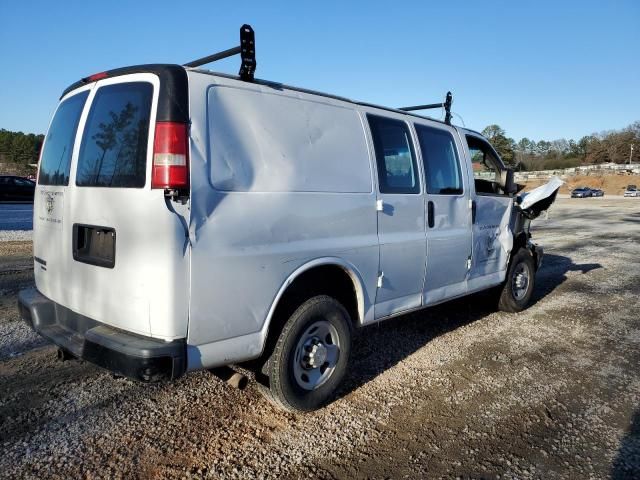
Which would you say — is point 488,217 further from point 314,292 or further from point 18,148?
point 18,148

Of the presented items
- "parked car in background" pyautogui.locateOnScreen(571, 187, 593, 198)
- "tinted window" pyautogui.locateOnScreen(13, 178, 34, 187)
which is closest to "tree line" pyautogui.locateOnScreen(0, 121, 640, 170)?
"parked car in background" pyautogui.locateOnScreen(571, 187, 593, 198)

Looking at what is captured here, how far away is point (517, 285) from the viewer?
19.4 feet

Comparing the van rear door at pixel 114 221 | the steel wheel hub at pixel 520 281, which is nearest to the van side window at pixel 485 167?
the steel wheel hub at pixel 520 281

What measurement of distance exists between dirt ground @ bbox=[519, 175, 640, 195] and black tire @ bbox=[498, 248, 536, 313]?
240 ft

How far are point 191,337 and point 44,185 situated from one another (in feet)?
5.76

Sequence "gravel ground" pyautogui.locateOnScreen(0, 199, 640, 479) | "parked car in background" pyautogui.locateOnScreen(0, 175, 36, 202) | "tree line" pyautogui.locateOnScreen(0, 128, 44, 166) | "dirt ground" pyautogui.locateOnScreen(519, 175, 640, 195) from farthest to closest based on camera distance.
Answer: "dirt ground" pyautogui.locateOnScreen(519, 175, 640, 195), "tree line" pyautogui.locateOnScreen(0, 128, 44, 166), "parked car in background" pyautogui.locateOnScreen(0, 175, 36, 202), "gravel ground" pyautogui.locateOnScreen(0, 199, 640, 479)

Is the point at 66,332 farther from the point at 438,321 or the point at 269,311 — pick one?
the point at 438,321

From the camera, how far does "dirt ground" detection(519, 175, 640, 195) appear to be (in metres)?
73.9

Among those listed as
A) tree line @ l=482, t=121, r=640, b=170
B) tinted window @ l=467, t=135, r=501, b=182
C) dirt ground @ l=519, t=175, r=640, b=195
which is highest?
tree line @ l=482, t=121, r=640, b=170

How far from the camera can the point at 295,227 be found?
299 centimetres

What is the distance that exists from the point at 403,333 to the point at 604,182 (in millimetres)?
89446

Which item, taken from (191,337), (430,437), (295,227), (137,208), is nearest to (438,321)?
(430,437)

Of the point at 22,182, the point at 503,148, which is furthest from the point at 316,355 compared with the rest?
the point at 22,182

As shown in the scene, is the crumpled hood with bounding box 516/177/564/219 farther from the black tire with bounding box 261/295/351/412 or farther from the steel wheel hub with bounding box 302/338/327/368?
the steel wheel hub with bounding box 302/338/327/368
